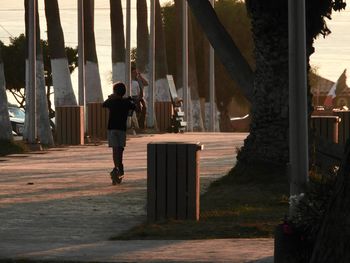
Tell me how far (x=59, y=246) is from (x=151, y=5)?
51.0 meters

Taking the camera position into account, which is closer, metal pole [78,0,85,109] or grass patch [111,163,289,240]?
grass patch [111,163,289,240]

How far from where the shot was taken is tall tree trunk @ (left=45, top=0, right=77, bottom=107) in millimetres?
47125

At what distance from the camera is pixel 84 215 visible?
65.7 ft

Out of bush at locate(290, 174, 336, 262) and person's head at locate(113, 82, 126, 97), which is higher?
person's head at locate(113, 82, 126, 97)

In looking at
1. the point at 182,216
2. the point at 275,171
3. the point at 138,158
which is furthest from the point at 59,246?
the point at 138,158

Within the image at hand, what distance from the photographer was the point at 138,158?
118 feet

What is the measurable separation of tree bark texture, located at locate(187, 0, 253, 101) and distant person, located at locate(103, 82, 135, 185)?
1.75m

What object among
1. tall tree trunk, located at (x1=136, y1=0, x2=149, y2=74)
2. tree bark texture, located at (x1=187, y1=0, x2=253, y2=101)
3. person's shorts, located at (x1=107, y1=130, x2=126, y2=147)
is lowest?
person's shorts, located at (x1=107, y1=130, x2=126, y2=147)

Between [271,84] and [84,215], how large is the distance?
585cm

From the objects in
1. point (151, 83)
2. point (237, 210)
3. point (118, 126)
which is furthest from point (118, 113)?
point (151, 83)

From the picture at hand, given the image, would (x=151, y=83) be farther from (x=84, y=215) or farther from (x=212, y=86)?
(x=84, y=215)

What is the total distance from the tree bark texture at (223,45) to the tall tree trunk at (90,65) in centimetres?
2831

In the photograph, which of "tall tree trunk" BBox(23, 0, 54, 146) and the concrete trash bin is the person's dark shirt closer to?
the concrete trash bin

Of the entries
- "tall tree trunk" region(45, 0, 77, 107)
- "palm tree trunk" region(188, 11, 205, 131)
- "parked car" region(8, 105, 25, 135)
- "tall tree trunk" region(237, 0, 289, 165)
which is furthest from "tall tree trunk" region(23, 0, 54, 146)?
"palm tree trunk" region(188, 11, 205, 131)
